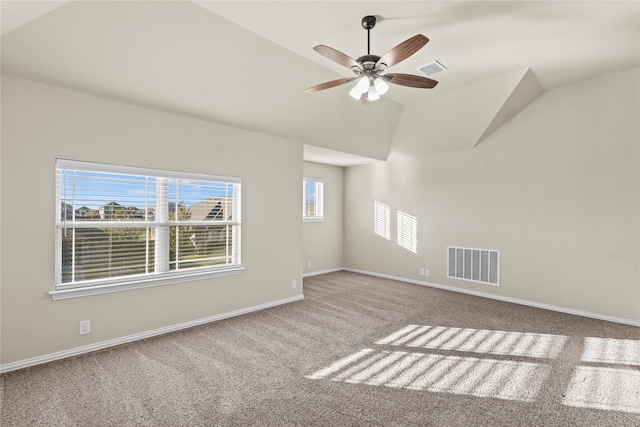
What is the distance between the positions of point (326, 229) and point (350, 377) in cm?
452

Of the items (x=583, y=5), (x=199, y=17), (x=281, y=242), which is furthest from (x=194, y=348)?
(x=583, y=5)

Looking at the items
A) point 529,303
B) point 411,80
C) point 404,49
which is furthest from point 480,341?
point 404,49

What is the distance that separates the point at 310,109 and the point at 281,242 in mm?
1946

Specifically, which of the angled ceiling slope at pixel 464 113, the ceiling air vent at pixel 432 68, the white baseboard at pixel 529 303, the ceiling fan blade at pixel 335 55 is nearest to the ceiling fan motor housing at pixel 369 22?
the ceiling fan blade at pixel 335 55

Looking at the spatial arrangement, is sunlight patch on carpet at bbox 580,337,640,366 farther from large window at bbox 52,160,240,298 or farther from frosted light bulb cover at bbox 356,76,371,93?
large window at bbox 52,160,240,298

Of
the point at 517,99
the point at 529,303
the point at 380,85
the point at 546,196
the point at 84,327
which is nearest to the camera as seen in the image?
the point at 380,85

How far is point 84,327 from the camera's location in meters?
3.06

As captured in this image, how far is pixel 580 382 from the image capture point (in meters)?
2.56

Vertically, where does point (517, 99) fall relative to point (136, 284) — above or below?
above

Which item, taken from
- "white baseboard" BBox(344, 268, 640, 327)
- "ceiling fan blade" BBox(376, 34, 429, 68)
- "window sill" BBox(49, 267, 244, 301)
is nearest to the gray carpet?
"white baseboard" BBox(344, 268, 640, 327)

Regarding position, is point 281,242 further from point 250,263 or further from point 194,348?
point 194,348

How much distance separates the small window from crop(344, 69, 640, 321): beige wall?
1.81 metres

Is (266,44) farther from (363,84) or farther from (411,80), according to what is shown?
(411,80)

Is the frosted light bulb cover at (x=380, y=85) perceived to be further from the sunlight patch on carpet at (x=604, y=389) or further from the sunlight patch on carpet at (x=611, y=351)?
the sunlight patch on carpet at (x=611, y=351)
